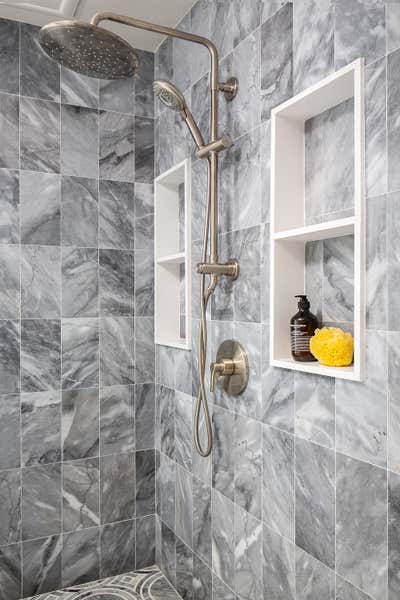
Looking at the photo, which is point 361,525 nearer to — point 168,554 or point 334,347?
point 334,347

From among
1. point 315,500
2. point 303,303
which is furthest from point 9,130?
point 315,500

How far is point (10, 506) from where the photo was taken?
2023 millimetres

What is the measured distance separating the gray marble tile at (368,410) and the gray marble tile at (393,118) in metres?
0.34

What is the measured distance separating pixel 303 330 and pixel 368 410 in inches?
11.4

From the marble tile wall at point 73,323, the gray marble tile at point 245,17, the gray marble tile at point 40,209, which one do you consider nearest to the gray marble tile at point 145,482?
the marble tile wall at point 73,323

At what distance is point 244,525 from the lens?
1563mm

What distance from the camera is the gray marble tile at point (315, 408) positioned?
1.21 metres

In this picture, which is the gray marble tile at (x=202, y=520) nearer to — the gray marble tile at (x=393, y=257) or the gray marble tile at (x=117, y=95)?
the gray marble tile at (x=393, y=257)

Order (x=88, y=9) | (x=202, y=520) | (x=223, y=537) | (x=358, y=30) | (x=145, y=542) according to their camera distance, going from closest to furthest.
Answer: (x=358, y=30) < (x=223, y=537) < (x=202, y=520) < (x=88, y=9) < (x=145, y=542)

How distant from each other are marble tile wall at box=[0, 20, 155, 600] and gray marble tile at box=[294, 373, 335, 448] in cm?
113

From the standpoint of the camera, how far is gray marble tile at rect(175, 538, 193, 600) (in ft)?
6.34

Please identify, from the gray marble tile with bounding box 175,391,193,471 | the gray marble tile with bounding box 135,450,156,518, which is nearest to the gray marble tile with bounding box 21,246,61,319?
the gray marble tile with bounding box 175,391,193,471

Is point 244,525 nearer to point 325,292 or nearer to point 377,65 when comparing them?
point 325,292

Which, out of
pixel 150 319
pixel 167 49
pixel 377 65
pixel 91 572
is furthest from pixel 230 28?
pixel 91 572
